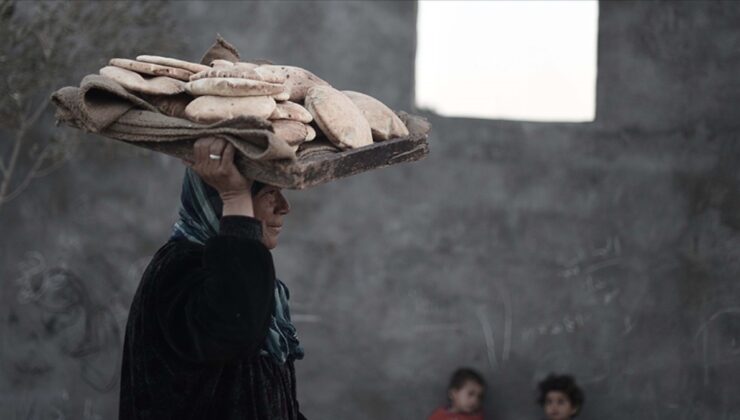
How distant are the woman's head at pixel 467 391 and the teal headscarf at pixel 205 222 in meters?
3.81

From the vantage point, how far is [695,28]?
705 cm

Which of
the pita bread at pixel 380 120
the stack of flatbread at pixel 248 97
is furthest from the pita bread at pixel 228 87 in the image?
the pita bread at pixel 380 120

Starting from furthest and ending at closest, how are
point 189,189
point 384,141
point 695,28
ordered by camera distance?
1. point 695,28
2. point 384,141
3. point 189,189

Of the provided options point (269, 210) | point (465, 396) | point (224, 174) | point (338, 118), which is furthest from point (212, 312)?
point (465, 396)

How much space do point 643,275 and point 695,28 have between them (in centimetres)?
149

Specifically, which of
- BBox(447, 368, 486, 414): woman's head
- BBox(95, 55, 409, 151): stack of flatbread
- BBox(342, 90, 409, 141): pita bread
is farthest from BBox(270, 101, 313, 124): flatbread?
BBox(447, 368, 486, 414): woman's head

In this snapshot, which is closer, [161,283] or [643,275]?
[161,283]

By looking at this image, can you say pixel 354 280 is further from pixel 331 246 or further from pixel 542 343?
pixel 542 343

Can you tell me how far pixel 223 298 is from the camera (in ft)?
8.68

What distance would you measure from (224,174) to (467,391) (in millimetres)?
4410

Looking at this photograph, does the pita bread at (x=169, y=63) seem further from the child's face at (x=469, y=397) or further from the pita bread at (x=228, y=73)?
the child's face at (x=469, y=397)

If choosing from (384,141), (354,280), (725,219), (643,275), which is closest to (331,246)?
(354,280)

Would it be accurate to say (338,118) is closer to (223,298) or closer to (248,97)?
(248,97)

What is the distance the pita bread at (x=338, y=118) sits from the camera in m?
2.98
